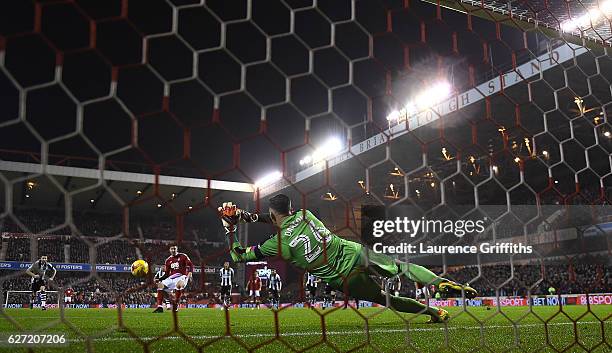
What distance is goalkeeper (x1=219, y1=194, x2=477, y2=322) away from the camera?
115 inches

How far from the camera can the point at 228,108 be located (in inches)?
84.1

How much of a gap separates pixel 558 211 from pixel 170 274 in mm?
14003

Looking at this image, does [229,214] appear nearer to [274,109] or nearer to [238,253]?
[274,109]

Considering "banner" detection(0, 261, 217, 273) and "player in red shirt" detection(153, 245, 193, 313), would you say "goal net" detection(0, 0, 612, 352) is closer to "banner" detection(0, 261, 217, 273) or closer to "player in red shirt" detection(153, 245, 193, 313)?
"player in red shirt" detection(153, 245, 193, 313)

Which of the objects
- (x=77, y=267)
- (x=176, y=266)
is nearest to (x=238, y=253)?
(x=176, y=266)

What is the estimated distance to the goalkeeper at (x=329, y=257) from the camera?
→ 9.62ft

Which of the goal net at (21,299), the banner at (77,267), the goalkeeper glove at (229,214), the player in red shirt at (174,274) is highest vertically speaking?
the banner at (77,267)

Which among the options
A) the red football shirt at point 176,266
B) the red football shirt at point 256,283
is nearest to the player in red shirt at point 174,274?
the red football shirt at point 176,266

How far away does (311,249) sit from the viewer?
316cm

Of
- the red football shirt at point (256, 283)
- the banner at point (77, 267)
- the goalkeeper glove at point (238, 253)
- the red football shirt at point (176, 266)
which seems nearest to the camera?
the goalkeeper glove at point (238, 253)

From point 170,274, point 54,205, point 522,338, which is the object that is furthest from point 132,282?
point 522,338

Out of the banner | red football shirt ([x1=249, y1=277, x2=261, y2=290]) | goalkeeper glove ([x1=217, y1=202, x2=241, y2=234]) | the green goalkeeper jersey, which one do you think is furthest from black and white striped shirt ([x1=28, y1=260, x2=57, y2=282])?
the banner

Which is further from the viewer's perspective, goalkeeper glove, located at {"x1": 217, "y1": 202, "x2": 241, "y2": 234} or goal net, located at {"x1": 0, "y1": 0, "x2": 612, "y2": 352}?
goalkeeper glove, located at {"x1": 217, "y1": 202, "x2": 241, "y2": 234}

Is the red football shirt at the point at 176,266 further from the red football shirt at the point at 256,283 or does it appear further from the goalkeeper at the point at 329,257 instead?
the red football shirt at the point at 256,283
